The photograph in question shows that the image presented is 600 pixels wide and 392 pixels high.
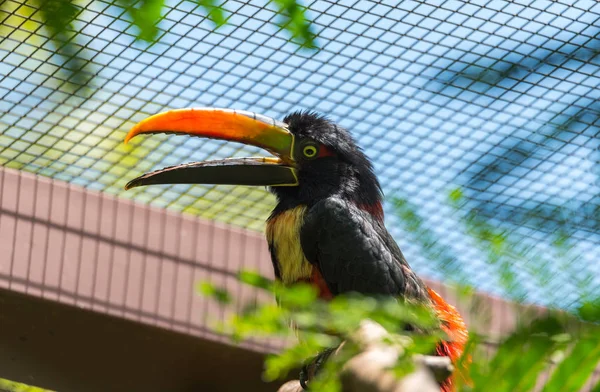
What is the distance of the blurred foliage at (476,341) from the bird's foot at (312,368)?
2.15m

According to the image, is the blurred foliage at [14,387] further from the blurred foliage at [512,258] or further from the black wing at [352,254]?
the blurred foliage at [512,258]

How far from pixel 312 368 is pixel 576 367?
275 centimetres

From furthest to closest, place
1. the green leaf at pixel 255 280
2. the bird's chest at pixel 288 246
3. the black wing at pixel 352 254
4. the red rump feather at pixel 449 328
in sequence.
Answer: the bird's chest at pixel 288 246
the black wing at pixel 352 254
the red rump feather at pixel 449 328
the green leaf at pixel 255 280

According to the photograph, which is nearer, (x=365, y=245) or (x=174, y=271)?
(x=365, y=245)

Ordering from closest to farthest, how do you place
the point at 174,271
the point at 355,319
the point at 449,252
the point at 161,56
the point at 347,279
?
1. the point at 355,319
2. the point at 449,252
3. the point at 347,279
4. the point at 161,56
5. the point at 174,271

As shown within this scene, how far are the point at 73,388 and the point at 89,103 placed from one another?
4.94ft

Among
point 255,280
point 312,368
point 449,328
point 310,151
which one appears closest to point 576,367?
point 255,280

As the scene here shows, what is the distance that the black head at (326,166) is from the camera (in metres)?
5.26

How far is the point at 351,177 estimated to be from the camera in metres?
5.32

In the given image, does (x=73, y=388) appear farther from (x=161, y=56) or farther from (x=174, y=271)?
(x=161, y=56)

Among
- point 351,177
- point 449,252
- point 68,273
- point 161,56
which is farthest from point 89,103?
point 449,252

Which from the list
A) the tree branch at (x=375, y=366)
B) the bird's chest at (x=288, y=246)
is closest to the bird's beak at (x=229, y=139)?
the bird's chest at (x=288, y=246)

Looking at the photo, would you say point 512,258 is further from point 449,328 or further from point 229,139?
point 229,139

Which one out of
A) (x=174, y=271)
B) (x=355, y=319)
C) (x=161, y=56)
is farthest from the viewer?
(x=174, y=271)
